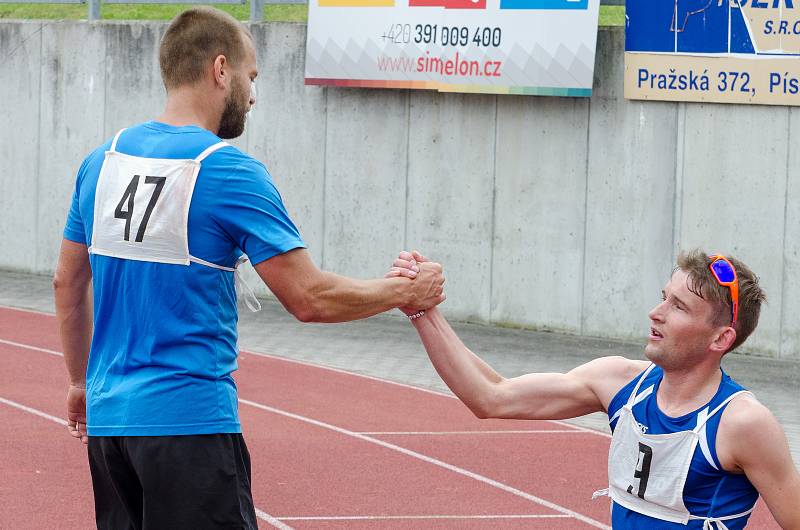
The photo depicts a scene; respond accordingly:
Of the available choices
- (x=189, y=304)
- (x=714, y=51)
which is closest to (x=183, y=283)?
(x=189, y=304)

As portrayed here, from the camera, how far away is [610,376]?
403cm

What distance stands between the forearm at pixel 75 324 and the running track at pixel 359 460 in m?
3.01

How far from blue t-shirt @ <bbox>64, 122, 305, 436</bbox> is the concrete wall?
1013cm

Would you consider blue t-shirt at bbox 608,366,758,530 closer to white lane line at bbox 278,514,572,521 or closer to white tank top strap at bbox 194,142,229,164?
white tank top strap at bbox 194,142,229,164

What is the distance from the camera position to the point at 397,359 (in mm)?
12820

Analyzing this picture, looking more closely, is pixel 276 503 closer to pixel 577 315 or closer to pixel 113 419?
pixel 113 419

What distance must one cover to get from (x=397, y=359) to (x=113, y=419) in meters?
9.17

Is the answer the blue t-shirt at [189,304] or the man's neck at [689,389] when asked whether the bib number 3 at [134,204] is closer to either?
the blue t-shirt at [189,304]

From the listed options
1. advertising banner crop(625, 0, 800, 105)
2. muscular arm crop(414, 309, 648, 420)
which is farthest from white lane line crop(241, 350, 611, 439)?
muscular arm crop(414, 309, 648, 420)

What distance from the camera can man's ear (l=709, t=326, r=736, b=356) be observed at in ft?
12.1

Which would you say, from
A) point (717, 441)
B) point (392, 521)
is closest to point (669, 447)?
point (717, 441)

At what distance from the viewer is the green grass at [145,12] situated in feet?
51.1

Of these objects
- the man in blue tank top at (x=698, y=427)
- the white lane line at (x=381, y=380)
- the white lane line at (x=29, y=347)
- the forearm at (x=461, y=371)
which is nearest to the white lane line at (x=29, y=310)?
the white lane line at (x=29, y=347)

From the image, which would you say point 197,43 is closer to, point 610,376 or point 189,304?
point 189,304
